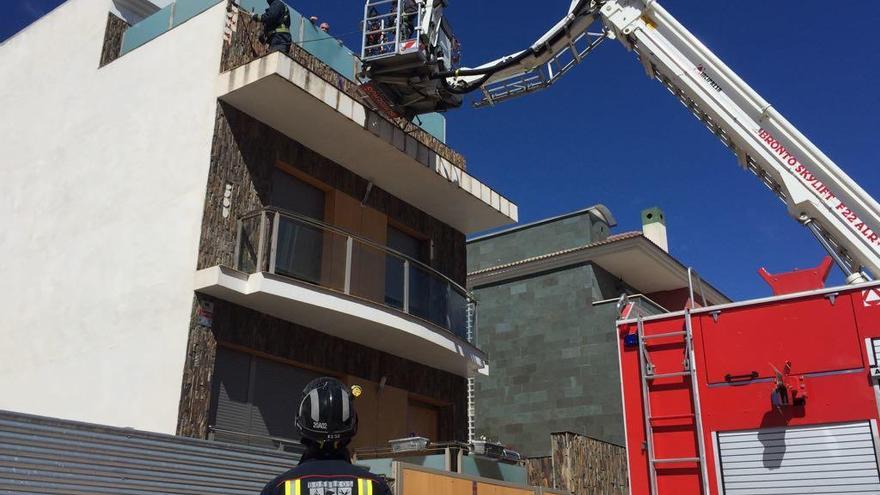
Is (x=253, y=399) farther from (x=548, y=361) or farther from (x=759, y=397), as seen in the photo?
(x=548, y=361)

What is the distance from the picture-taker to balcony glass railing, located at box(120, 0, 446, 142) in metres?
14.0

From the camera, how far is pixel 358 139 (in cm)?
1417

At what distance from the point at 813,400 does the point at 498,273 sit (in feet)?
45.3

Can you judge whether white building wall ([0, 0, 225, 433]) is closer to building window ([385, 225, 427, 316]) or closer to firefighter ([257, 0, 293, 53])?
firefighter ([257, 0, 293, 53])

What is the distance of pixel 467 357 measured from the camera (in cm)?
1550

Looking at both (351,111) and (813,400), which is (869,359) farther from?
(351,111)

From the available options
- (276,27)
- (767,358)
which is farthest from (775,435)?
(276,27)

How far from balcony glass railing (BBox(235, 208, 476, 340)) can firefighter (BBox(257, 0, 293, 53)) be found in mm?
2808

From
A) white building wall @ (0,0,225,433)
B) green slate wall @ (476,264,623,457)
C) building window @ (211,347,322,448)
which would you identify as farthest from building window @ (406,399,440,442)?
white building wall @ (0,0,225,433)

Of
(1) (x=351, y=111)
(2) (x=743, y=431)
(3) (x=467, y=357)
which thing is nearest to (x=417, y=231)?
(3) (x=467, y=357)

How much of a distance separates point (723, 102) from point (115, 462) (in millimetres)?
9695

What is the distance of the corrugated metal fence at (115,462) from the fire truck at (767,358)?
181 inches

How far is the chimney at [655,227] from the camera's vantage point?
26.2 metres

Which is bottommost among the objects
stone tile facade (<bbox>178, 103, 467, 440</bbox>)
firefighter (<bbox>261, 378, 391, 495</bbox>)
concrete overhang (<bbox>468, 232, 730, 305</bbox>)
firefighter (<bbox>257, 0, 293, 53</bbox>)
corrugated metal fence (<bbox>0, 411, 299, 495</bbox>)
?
firefighter (<bbox>261, 378, 391, 495</bbox>)
